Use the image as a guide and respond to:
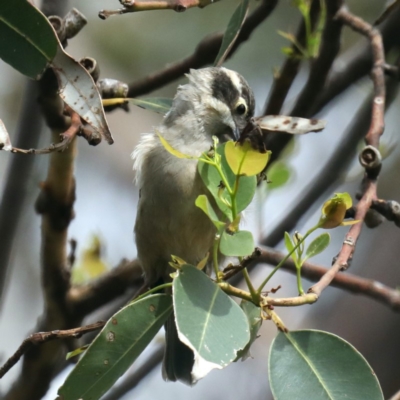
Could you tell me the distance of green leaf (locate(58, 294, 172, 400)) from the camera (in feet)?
4.97

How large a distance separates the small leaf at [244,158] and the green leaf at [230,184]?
0.06m

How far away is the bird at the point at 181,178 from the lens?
244 centimetres

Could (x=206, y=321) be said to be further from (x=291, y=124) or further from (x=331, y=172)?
(x=331, y=172)

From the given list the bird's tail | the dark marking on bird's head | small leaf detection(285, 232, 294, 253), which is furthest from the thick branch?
small leaf detection(285, 232, 294, 253)

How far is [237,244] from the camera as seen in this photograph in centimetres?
146

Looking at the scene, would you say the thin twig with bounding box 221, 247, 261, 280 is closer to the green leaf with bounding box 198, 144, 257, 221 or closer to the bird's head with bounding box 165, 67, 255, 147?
the green leaf with bounding box 198, 144, 257, 221

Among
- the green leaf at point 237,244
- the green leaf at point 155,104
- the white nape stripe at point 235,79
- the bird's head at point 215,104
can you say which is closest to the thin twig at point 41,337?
the green leaf at point 237,244

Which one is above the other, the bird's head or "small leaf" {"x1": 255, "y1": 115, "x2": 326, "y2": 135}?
"small leaf" {"x1": 255, "y1": 115, "x2": 326, "y2": 135}

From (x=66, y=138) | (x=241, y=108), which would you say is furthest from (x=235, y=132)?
(x=66, y=138)

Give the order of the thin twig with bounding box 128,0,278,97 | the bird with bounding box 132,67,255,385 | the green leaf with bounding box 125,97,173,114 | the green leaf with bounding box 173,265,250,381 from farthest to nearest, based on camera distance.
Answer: the thin twig with bounding box 128,0,278,97
the bird with bounding box 132,67,255,385
the green leaf with bounding box 125,97,173,114
the green leaf with bounding box 173,265,250,381

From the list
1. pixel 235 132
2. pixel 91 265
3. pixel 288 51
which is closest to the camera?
pixel 288 51

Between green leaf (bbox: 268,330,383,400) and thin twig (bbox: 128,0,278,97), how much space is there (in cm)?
150

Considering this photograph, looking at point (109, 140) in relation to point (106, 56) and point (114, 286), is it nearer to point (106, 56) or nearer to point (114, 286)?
point (114, 286)

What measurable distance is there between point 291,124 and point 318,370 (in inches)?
25.7
